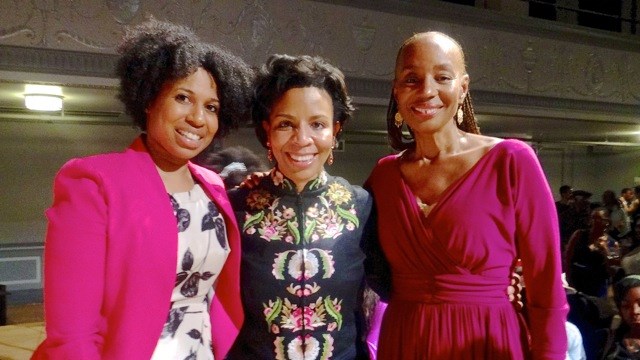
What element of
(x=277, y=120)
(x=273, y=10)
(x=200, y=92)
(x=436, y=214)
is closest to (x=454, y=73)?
(x=436, y=214)

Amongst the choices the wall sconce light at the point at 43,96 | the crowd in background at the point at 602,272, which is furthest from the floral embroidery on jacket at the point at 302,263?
the wall sconce light at the point at 43,96

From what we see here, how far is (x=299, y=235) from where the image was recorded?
5.34 feet

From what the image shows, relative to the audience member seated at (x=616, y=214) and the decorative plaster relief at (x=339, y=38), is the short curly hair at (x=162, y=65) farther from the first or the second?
the audience member seated at (x=616, y=214)

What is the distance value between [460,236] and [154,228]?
71 cm

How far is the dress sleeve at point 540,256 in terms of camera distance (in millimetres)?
1429

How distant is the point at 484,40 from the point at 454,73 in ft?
17.0

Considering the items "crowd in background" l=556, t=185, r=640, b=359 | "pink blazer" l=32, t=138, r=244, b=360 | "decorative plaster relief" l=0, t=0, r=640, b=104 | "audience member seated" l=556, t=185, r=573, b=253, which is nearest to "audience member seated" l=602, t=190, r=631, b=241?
"crowd in background" l=556, t=185, r=640, b=359

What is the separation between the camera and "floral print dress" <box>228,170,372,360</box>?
160cm

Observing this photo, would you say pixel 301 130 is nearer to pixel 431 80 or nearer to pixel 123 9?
pixel 431 80

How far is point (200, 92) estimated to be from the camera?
151cm

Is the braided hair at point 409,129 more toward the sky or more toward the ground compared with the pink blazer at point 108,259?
more toward the sky

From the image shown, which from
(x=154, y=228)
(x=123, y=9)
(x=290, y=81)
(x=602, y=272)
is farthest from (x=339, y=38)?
(x=154, y=228)

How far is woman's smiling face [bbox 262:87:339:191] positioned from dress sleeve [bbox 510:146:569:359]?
19.0 inches

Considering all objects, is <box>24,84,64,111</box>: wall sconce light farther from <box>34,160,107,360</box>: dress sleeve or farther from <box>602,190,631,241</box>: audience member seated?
<box>602,190,631,241</box>: audience member seated
